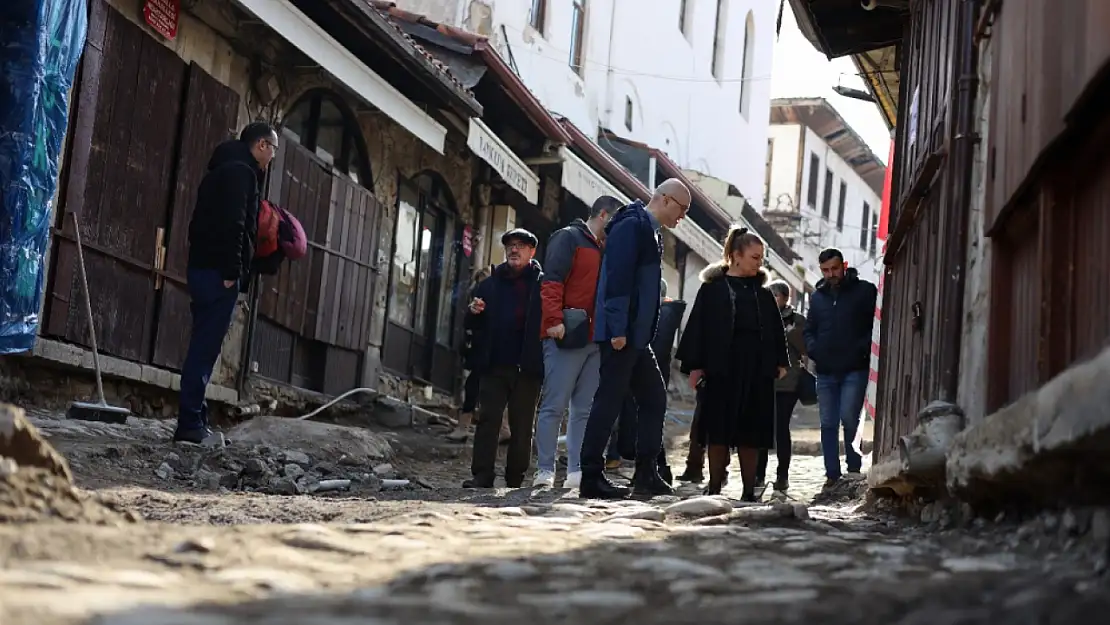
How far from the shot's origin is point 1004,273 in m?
4.32

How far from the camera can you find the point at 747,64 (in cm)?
3203

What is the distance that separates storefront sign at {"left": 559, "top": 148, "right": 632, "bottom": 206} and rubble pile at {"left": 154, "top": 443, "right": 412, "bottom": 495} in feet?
26.2

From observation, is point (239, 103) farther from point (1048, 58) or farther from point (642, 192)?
point (642, 192)

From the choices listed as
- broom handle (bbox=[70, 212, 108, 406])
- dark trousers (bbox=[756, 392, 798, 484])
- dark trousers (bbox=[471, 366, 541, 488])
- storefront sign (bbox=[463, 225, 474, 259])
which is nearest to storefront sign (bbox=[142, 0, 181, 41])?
broom handle (bbox=[70, 212, 108, 406])

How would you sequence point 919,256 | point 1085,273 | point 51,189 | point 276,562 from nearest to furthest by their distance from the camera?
point 276,562 → point 1085,273 → point 919,256 → point 51,189

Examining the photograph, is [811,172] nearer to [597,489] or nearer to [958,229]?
[597,489]

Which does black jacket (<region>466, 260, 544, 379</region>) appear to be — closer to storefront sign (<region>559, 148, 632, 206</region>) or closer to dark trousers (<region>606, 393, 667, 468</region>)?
dark trousers (<region>606, 393, 667, 468</region>)

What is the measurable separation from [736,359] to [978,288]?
2.72m

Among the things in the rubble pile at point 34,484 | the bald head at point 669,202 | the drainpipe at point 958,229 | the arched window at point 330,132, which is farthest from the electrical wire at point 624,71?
the rubble pile at point 34,484

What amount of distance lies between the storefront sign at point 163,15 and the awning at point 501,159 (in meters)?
4.02

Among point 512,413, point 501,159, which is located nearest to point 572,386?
point 512,413

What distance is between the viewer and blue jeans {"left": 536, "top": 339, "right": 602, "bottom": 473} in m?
7.32

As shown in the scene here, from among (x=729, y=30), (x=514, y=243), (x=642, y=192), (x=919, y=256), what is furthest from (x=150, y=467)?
(x=729, y=30)

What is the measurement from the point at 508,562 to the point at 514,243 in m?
4.89
